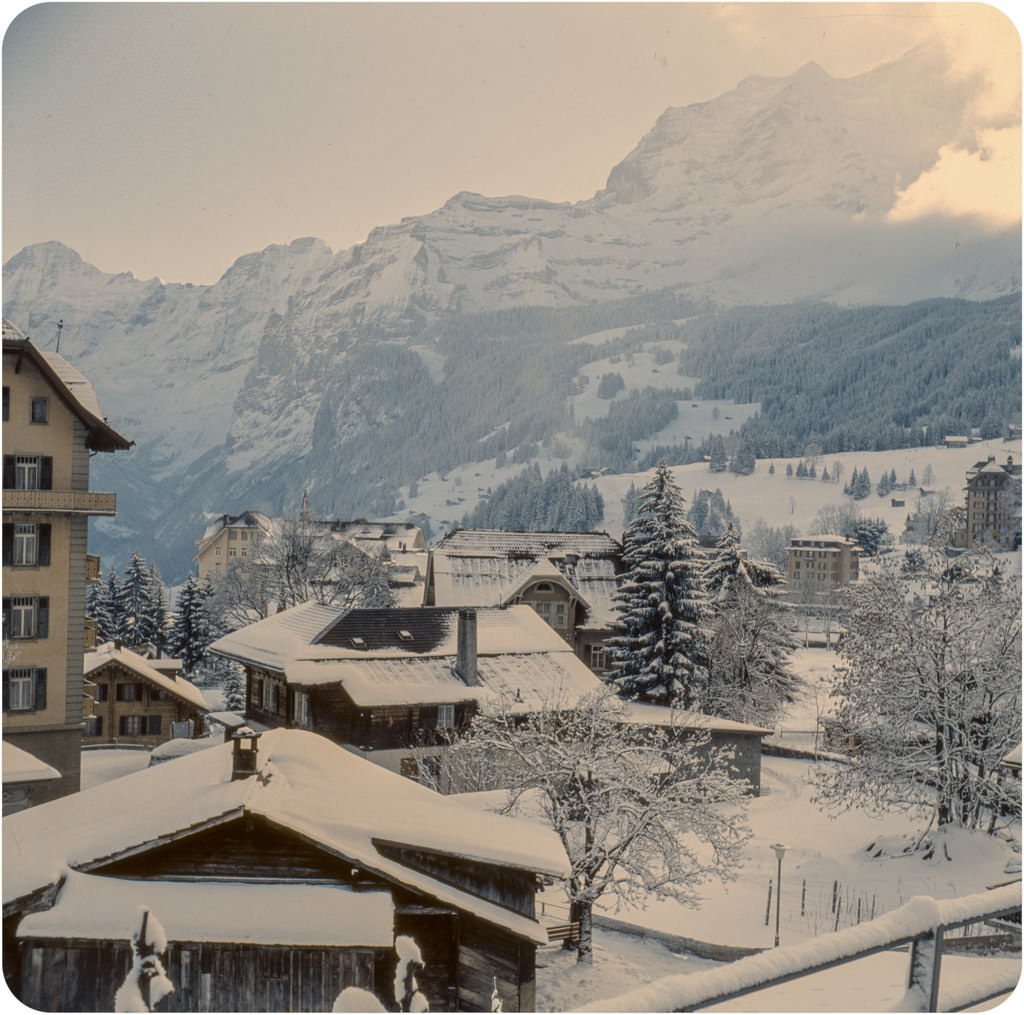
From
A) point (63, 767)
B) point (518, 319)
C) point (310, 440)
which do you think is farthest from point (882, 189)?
point (310, 440)

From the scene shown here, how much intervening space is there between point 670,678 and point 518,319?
14896 mm

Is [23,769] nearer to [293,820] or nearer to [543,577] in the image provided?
[293,820]

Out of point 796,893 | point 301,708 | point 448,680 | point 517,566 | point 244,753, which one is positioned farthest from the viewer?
point 517,566

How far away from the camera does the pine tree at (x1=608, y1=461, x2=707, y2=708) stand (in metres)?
20.3

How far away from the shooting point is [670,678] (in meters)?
20.3

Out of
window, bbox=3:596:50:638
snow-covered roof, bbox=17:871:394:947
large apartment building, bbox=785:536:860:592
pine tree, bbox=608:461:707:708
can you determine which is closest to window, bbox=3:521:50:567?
window, bbox=3:596:50:638

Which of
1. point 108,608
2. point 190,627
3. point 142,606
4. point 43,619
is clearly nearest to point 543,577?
point 43,619

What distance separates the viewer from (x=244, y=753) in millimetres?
6703

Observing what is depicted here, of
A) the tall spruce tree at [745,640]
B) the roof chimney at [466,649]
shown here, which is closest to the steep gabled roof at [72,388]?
the roof chimney at [466,649]

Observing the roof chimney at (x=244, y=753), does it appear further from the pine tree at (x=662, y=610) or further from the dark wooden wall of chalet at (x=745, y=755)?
the pine tree at (x=662, y=610)

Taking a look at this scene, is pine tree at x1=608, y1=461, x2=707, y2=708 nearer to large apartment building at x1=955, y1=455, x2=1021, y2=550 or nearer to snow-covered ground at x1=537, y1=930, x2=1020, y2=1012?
large apartment building at x1=955, y1=455, x2=1021, y2=550

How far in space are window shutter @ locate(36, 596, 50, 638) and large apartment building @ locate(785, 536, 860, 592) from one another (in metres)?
27.9

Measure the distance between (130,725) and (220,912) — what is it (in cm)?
2192

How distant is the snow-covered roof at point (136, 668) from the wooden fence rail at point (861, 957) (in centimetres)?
2446
